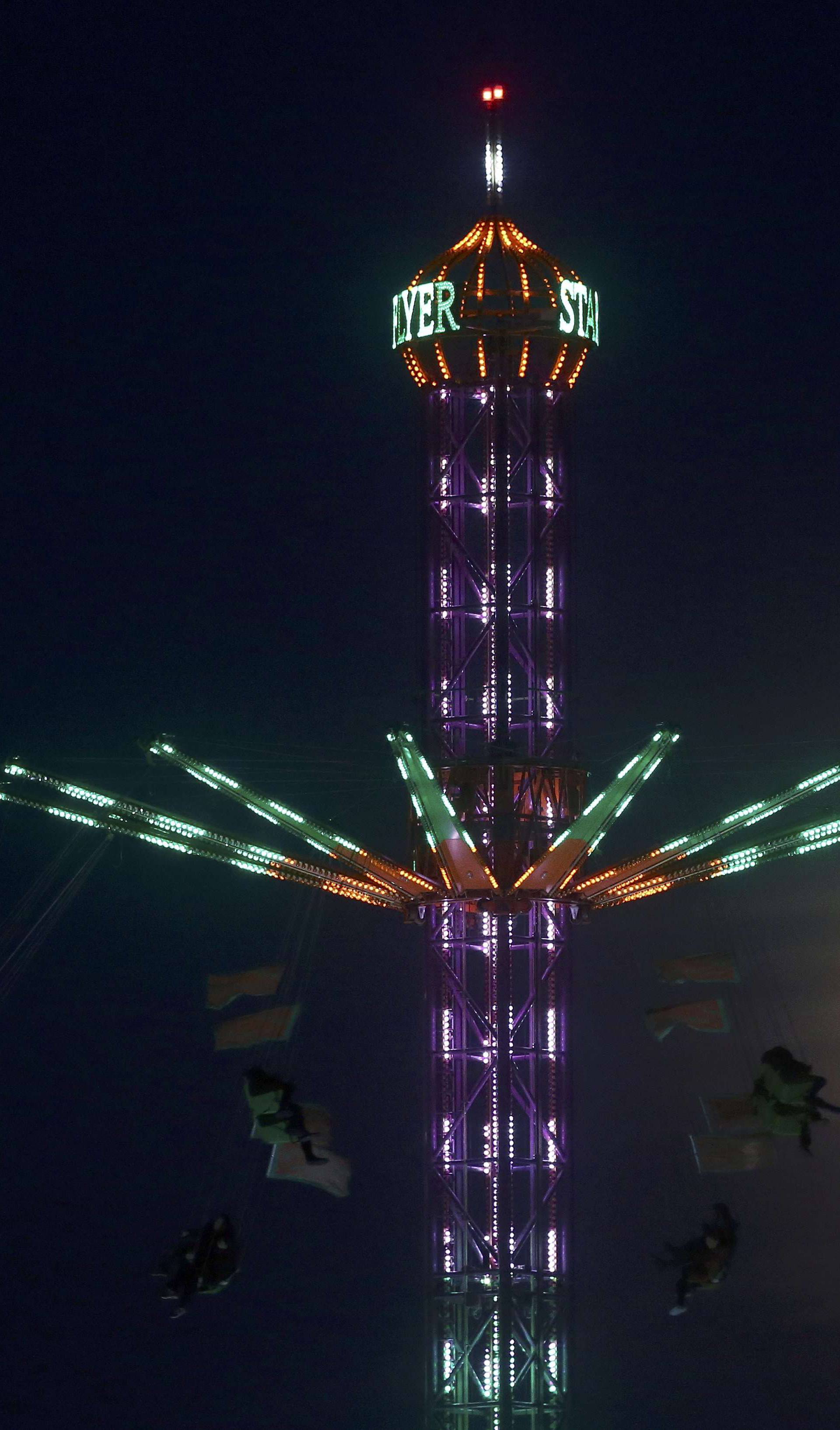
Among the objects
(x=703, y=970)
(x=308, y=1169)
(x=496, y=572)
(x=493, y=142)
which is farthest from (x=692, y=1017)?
(x=493, y=142)

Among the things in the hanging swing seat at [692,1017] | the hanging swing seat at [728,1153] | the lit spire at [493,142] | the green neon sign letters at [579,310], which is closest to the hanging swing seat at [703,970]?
the hanging swing seat at [692,1017]

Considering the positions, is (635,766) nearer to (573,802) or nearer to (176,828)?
(573,802)

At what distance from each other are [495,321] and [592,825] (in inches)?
287

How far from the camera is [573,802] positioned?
181 ft

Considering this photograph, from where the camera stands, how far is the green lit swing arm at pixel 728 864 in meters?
51.9

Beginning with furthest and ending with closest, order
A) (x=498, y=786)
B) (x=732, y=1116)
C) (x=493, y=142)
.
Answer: (x=493, y=142)
(x=498, y=786)
(x=732, y=1116)

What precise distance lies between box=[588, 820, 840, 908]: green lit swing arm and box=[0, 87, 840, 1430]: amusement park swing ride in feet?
0.15

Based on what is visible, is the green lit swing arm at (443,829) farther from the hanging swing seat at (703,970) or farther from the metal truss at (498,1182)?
the hanging swing seat at (703,970)

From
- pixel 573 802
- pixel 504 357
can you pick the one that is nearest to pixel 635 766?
pixel 573 802

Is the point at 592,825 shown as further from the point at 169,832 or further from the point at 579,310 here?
the point at 579,310

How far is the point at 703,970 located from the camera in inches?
2074

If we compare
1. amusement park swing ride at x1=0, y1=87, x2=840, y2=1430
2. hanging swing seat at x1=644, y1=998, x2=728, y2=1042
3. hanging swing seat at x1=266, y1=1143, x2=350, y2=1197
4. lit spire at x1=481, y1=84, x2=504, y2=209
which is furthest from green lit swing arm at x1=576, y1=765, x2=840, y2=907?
lit spire at x1=481, y1=84, x2=504, y2=209

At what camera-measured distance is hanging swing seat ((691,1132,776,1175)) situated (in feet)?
171

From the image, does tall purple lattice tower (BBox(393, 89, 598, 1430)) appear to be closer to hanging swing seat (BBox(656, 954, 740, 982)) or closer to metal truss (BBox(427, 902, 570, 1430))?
metal truss (BBox(427, 902, 570, 1430))
